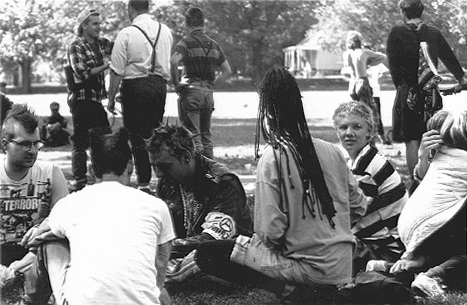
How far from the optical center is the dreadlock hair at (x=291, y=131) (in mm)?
4551

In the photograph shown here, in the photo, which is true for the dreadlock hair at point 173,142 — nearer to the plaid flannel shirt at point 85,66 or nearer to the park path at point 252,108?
the plaid flannel shirt at point 85,66

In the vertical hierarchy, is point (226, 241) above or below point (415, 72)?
below

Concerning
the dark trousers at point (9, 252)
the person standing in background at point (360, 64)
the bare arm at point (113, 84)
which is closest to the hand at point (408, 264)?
the dark trousers at point (9, 252)

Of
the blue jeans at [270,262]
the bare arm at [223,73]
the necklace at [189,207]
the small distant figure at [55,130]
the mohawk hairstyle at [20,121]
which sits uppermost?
the bare arm at [223,73]

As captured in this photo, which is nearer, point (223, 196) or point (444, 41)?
point (223, 196)

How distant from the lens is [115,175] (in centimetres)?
401

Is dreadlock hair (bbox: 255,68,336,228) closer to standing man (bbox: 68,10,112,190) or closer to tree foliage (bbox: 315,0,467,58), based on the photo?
standing man (bbox: 68,10,112,190)

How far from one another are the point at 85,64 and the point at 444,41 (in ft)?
10.8

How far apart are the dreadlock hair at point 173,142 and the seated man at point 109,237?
47.6 inches

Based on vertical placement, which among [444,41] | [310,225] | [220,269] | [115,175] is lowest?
[220,269]

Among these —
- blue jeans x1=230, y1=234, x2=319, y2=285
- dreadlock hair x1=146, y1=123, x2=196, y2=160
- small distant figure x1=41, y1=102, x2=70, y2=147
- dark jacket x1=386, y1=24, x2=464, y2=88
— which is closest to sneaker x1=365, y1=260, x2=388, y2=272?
blue jeans x1=230, y1=234, x2=319, y2=285

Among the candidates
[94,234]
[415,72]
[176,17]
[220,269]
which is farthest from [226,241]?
[176,17]

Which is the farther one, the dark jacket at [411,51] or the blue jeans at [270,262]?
the dark jacket at [411,51]

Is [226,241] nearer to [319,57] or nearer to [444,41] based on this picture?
[444,41]
